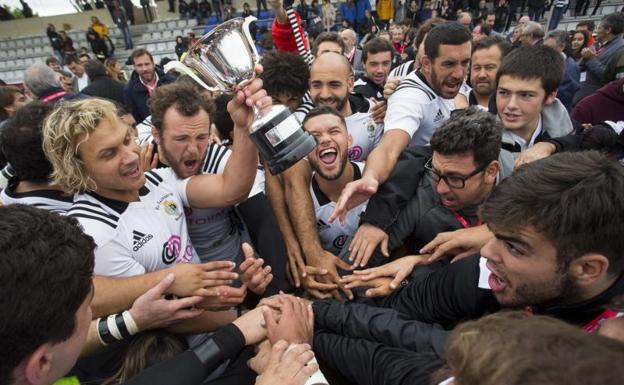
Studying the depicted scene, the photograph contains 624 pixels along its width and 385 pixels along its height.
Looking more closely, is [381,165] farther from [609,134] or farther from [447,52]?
[609,134]

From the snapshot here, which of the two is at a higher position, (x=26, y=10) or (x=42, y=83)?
(x=26, y=10)

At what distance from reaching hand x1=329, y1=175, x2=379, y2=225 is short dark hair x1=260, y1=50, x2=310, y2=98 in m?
1.29

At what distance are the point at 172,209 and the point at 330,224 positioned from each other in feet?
2.87

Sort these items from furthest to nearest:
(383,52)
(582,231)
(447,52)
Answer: (383,52), (447,52), (582,231)

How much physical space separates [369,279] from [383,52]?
11.9ft

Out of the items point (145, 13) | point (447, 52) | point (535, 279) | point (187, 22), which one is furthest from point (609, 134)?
point (145, 13)

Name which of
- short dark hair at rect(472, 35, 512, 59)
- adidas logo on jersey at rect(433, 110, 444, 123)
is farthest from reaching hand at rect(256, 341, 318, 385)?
short dark hair at rect(472, 35, 512, 59)

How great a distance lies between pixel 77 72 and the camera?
8.46 meters

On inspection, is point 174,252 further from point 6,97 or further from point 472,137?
point 6,97

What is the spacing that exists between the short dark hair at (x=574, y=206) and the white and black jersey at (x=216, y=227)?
4.57 ft

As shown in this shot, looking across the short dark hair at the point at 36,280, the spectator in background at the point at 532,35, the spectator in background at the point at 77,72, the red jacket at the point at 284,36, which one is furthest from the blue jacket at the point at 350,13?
the short dark hair at the point at 36,280

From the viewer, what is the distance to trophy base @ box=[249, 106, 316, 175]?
63.0 inches

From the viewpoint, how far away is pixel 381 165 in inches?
84.7

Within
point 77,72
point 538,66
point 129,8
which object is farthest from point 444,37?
point 129,8
